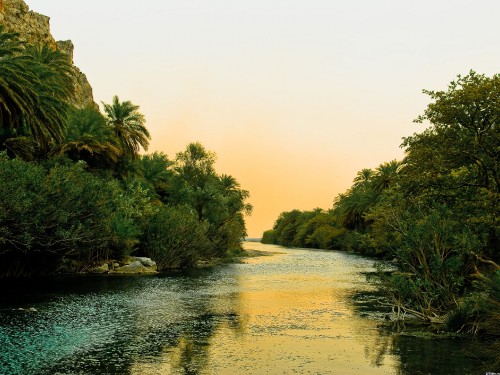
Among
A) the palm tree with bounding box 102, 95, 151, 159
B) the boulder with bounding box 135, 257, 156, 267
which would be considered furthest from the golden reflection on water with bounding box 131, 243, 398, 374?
the palm tree with bounding box 102, 95, 151, 159

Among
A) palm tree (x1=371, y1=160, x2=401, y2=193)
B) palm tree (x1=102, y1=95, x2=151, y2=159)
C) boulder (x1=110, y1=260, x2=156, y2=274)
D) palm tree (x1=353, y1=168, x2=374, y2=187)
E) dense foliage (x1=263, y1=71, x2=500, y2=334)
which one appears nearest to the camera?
dense foliage (x1=263, y1=71, x2=500, y2=334)

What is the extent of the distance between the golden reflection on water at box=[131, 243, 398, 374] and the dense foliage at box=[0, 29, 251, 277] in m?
12.9

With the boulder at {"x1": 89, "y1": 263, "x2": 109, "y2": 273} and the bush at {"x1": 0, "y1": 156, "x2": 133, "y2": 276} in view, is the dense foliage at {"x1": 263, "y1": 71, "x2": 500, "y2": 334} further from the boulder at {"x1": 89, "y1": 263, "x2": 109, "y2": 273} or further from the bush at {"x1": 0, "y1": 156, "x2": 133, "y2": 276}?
the boulder at {"x1": 89, "y1": 263, "x2": 109, "y2": 273}

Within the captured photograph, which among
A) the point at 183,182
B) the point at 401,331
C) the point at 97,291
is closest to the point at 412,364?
the point at 401,331

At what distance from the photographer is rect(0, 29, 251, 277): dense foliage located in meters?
31.9

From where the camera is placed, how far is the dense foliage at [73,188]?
3194 cm

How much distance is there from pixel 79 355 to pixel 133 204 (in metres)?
38.3

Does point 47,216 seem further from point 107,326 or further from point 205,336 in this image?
point 205,336

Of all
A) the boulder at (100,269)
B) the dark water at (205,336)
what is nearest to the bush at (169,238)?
the boulder at (100,269)

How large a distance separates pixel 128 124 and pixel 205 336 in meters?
45.6

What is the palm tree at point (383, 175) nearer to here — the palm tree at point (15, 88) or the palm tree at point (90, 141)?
the palm tree at point (90, 141)

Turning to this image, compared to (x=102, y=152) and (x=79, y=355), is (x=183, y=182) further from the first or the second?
(x=79, y=355)

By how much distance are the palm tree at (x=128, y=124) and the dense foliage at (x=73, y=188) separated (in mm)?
118

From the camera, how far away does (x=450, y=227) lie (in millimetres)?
21109
